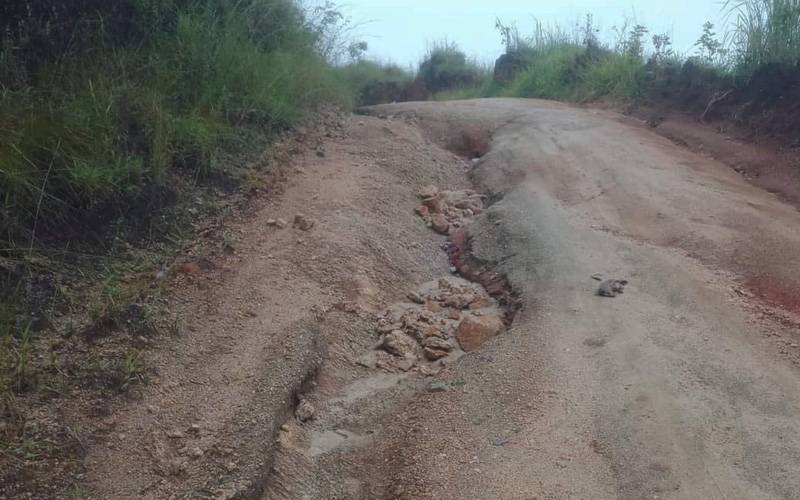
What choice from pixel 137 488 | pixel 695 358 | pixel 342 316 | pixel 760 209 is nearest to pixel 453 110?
pixel 760 209

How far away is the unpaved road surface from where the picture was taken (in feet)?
9.82

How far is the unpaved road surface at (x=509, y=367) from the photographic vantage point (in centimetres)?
299

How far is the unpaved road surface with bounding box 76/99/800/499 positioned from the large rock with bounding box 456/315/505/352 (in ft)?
0.42

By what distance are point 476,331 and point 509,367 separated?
50 centimetres

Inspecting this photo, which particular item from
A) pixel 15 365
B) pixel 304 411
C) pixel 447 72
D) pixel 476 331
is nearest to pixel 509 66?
pixel 447 72

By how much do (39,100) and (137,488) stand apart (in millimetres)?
2657

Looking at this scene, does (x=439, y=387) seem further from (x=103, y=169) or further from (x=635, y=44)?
(x=635, y=44)

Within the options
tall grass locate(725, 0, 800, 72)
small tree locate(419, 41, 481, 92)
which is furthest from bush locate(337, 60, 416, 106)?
tall grass locate(725, 0, 800, 72)

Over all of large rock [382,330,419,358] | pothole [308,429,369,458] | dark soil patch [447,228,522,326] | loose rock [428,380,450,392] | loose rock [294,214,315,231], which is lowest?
pothole [308,429,369,458]

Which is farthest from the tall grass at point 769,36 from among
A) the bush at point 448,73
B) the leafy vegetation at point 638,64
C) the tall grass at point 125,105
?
the bush at point 448,73

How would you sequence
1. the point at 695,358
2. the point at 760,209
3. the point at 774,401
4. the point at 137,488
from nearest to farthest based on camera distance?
the point at 137,488, the point at 774,401, the point at 695,358, the point at 760,209

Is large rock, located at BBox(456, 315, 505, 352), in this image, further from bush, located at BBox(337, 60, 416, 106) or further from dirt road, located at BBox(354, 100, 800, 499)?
bush, located at BBox(337, 60, 416, 106)

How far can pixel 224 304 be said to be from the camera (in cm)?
405

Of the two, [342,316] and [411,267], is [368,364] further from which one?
[411,267]
